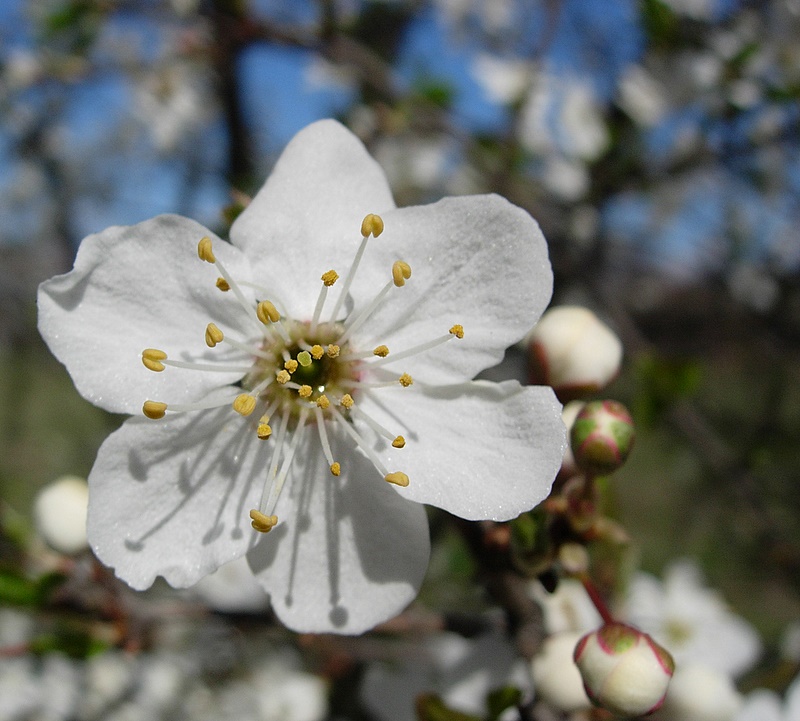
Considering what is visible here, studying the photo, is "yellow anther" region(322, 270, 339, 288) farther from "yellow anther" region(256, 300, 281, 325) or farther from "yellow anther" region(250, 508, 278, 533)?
"yellow anther" region(250, 508, 278, 533)

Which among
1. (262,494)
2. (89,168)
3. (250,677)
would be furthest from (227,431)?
(89,168)

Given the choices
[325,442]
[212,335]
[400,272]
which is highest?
[400,272]

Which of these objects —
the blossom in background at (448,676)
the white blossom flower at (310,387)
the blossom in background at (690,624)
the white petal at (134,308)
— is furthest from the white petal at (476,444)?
the blossom in background at (690,624)

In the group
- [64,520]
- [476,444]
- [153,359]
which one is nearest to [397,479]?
[476,444]

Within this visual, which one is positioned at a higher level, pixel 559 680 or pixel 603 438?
pixel 603 438

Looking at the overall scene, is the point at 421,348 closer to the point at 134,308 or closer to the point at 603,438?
the point at 603,438

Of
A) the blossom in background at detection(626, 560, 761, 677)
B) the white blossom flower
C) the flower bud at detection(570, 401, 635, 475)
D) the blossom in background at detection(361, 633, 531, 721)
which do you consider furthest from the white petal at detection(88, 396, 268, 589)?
the blossom in background at detection(626, 560, 761, 677)
